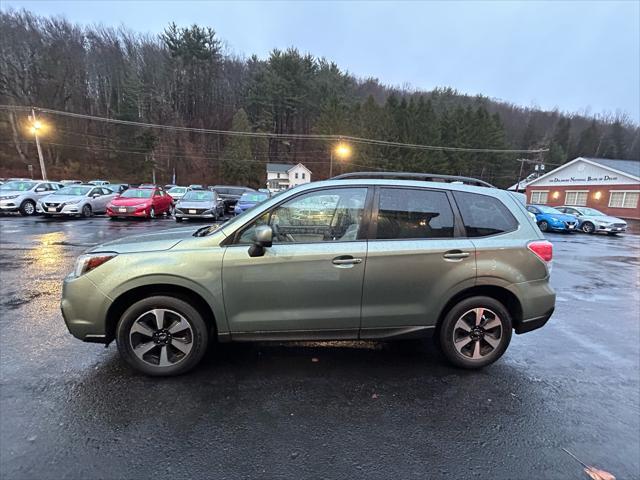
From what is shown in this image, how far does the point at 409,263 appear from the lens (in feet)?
10.5

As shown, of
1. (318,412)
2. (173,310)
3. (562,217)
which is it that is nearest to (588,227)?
(562,217)

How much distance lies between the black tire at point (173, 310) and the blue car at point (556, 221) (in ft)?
75.3

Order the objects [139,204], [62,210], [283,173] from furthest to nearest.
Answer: [283,173], [139,204], [62,210]

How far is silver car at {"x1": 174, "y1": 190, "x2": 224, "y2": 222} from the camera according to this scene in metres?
16.2

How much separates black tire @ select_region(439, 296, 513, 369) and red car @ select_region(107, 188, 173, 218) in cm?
1616

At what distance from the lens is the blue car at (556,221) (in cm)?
2145

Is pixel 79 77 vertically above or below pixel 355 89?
below

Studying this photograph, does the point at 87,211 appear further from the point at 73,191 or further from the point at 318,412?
the point at 318,412

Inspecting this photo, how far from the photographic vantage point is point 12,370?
10.5 feet

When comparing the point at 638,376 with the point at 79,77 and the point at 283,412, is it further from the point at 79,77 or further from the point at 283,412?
the point at 79,77

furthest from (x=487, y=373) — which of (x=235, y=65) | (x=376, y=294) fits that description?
(x=235, y=65)

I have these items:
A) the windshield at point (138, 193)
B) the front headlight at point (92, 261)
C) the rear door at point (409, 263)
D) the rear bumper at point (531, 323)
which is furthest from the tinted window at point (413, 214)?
the windshield at point (138, 193)

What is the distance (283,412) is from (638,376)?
3627 millimetres

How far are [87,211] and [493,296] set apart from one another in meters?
18.8
